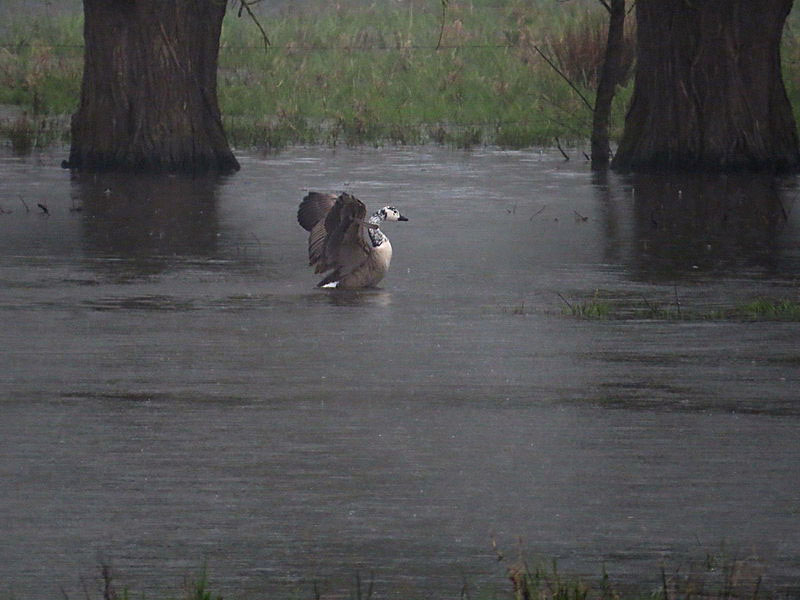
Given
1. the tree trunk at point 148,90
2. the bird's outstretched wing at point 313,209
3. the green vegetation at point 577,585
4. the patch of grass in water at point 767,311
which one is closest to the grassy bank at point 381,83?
the tree trunk at point 148,90

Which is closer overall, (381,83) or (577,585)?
(577,585)

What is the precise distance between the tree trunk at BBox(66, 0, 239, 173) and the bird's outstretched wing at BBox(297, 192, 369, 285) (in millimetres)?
9538

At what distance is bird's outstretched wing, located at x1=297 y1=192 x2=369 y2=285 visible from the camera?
13805 mm

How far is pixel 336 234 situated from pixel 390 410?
4.50 metres

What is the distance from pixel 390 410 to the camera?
9500mm

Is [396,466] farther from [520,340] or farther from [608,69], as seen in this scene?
[608,69]

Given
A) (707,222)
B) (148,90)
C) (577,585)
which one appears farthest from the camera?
(148,90)

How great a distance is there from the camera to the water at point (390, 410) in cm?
696

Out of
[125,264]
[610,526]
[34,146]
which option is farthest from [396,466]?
[34,146]

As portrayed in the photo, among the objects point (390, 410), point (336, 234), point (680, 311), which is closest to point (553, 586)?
point (390, 410)

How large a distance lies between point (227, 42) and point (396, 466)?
37.3 meters

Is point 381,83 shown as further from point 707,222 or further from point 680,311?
point 680,311

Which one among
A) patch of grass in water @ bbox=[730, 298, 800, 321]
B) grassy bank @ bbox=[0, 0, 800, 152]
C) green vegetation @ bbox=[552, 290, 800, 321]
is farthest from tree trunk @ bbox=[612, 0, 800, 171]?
patch of grass in water @ bbox=[730, 298, 800, 321]

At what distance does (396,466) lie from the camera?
8.23 metres
